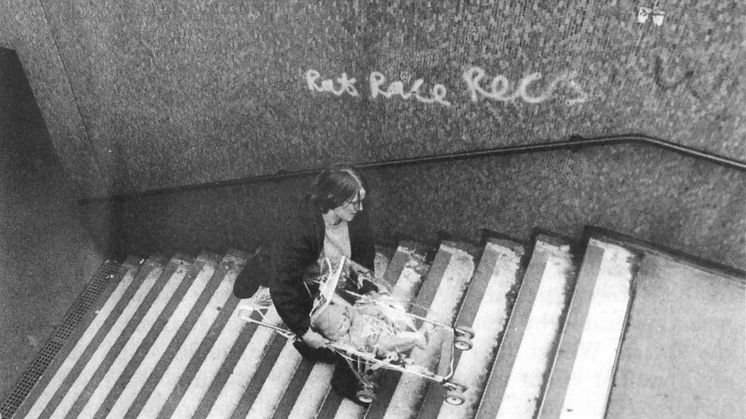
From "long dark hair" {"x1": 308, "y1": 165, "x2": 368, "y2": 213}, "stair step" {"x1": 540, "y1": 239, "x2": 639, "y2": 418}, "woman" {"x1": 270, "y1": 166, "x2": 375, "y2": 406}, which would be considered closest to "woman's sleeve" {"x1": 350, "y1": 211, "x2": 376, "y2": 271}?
"woman" {"x1": 270, "y1": 166, "x2": 375, "y2": 406}

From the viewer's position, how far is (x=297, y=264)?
2.88 m

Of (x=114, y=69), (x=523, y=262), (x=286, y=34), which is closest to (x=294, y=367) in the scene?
→ (x=523, y=262)

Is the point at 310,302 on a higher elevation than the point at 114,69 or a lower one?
lower

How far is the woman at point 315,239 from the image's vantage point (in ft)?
8.95

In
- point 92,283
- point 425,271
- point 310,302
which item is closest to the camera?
point 310,302

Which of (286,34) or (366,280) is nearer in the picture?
(366,280)

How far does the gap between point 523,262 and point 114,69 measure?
154 inches

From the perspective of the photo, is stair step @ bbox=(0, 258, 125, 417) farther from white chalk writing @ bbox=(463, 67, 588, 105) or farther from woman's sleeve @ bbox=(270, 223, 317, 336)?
white chalk writing @ bbox=(463, 67, 588, 105)

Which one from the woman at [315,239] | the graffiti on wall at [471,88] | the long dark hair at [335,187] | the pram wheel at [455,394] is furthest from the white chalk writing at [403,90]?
the pram wheel at [455,394]

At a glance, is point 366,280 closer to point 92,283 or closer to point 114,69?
point 114,69

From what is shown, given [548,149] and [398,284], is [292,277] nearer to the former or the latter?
[398,284]

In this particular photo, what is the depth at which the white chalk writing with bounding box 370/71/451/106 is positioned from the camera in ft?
11.5

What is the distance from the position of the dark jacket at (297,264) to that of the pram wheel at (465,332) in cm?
94

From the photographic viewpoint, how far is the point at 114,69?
4.73 m
